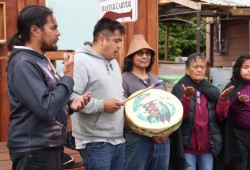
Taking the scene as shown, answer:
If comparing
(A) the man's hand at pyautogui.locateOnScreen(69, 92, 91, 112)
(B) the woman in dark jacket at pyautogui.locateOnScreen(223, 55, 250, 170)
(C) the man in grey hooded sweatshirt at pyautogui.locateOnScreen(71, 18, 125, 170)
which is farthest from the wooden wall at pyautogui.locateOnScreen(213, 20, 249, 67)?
(A) the man's hand at pyautogui.locateOnScreen(69, 92, 91, 112)

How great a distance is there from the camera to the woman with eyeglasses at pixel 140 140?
11.5ft

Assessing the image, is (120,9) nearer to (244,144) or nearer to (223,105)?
(223,105)

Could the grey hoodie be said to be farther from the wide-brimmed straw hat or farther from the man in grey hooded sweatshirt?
the wide-brimmed straw hat

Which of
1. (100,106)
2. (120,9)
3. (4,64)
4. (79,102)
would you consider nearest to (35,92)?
(79,102)

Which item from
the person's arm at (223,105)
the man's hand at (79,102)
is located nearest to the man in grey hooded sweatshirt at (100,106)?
the man's hand at (79,102)

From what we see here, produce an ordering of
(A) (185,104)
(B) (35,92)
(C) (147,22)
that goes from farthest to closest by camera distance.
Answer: (C) (147,22) → (A) (185,104) → (B) (35,92)

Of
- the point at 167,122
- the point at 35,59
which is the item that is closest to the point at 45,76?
the point at 35,59

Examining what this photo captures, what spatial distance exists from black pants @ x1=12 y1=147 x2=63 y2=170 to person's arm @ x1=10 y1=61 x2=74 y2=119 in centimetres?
22

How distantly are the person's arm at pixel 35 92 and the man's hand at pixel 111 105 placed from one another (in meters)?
0.75

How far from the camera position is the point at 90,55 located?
3.10m

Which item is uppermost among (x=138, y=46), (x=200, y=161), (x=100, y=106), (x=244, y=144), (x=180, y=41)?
(x=180, y=41)

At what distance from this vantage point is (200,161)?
398 cm

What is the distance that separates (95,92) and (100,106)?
159mm

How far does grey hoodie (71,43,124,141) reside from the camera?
2965 millimetres
